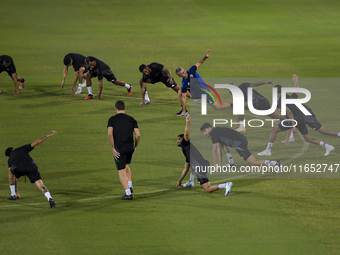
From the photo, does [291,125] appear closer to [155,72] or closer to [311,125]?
[311,125]

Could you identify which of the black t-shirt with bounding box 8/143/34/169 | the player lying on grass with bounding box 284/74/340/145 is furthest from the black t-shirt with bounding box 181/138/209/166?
the player lying on grass with bounding box 284/74/340/145

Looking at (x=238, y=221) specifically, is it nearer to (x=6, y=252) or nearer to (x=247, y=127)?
(x=6, y=252)

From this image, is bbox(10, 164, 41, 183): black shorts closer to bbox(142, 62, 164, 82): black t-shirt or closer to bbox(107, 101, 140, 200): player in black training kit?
bbox(107, 101, 140, 200): player in black training kit

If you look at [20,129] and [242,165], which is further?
[20,129]

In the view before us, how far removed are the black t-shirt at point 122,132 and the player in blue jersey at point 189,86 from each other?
753 cm

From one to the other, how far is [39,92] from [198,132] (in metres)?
9.11

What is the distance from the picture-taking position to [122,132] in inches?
549

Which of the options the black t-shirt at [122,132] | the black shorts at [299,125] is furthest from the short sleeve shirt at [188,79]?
the black t-shirt at [122,132]

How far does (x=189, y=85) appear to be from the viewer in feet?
73.0

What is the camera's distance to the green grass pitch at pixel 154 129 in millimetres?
12219

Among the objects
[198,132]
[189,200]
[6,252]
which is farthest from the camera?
[198,132]

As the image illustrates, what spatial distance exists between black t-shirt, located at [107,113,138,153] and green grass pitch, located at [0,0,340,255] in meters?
1.34

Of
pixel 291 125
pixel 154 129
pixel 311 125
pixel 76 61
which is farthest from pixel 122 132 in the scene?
pixel 76 61

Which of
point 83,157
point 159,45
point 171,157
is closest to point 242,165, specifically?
point 171,157
